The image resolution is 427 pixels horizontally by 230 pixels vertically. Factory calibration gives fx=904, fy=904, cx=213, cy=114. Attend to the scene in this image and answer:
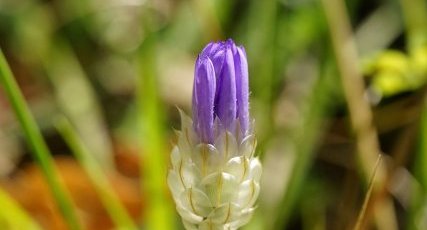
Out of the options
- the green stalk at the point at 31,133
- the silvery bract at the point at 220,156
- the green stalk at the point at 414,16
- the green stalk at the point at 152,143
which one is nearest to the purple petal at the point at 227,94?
A: the silvery bract at the point at 220,156

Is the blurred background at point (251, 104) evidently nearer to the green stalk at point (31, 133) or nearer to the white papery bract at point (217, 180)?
the green stalk at point (31, 133)

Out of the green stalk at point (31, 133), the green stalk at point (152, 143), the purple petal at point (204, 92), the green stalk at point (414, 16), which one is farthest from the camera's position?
the green stalk at point (414, 16)

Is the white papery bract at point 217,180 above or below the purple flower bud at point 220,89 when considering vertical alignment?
below

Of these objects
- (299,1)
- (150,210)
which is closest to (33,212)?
(150,210)

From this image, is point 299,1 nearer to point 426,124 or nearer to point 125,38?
point 125,38

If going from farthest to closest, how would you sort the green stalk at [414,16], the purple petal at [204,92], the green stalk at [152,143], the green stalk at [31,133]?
the green stalk at [414,16] → the green stalk at [152,143] → the green stalk at [31,133] → the purple petal at [204,92]

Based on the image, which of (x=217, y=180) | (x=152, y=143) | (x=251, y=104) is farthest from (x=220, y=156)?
(x=251, y=104)

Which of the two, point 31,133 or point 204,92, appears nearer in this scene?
point 204,92

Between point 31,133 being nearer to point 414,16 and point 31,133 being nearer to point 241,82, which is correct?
point 241,82
